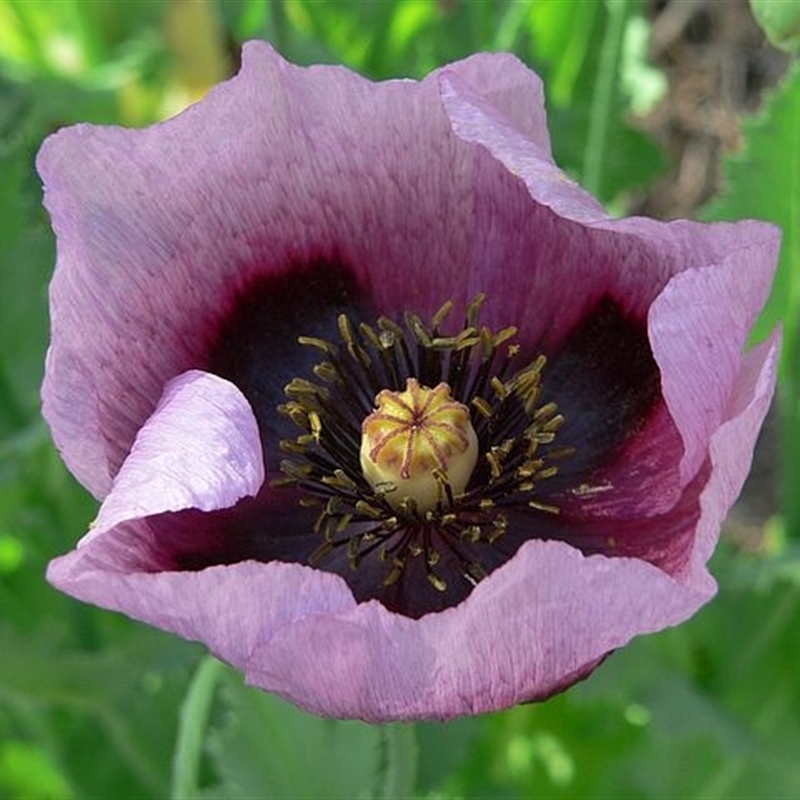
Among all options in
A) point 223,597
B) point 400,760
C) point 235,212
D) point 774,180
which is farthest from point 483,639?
point 774,180

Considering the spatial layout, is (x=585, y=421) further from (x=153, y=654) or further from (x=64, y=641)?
(x=64, y=641)

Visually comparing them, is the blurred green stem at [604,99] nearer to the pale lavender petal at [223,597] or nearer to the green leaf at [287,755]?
the green leaf at [287,755]

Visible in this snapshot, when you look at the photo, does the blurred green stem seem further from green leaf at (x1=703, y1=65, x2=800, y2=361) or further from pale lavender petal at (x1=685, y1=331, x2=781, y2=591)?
pale lavender petal at (x1=685, y1=331, x2=781, y2=591)

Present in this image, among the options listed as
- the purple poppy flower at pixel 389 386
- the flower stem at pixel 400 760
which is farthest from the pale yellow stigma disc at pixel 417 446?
the flower stem at pixel 400 760

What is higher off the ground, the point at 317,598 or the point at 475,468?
the point at 317,598

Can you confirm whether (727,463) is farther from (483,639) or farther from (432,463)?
(432,463)

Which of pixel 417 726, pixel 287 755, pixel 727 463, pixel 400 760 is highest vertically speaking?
pixel 727 463

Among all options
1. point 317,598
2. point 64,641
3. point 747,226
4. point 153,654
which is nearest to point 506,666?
point 317,598
